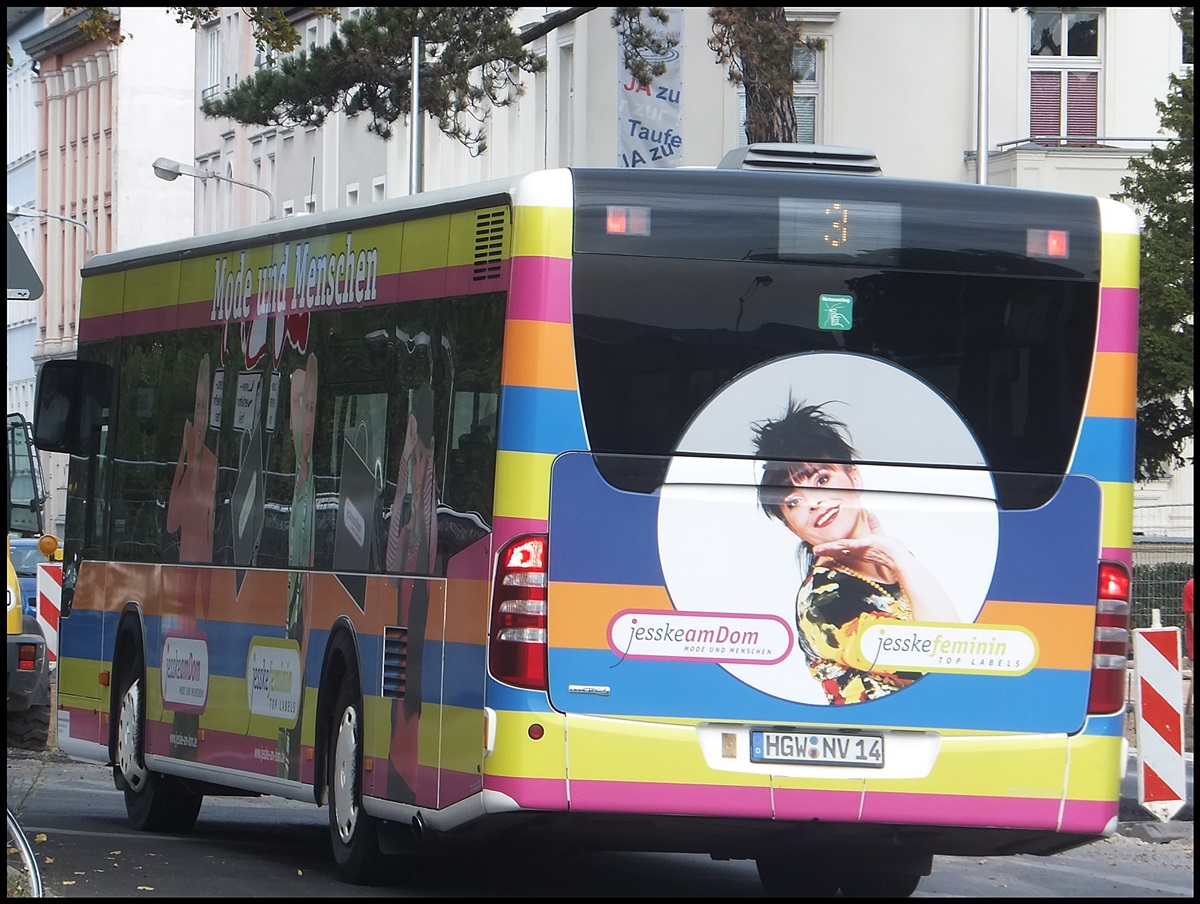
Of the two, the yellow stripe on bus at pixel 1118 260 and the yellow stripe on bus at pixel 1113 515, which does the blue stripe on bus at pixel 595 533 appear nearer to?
the yellow stripe on bus at pixel 1113 515

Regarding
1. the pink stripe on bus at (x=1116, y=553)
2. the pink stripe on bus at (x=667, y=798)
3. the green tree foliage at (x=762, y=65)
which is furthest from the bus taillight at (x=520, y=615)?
the green tree foliage at (x=762, y=65)

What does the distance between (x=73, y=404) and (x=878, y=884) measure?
6154 mm

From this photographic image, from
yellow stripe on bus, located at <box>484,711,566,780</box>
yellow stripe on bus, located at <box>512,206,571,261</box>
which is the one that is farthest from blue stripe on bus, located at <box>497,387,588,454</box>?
yellow stripe on bus, located at <box>484,711,566,780</box>

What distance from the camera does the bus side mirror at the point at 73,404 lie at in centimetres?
1591

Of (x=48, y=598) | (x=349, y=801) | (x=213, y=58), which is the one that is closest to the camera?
(x=349, y=801)

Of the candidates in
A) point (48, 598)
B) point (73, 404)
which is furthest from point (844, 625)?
point (48, 598)

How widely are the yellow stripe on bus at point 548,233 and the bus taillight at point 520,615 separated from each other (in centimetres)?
107

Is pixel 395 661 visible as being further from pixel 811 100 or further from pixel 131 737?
pixel 811 100

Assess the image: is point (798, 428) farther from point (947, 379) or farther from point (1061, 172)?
point (1061, 172)

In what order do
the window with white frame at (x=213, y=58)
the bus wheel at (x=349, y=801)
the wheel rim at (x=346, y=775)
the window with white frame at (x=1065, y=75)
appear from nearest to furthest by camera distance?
the bus wheel at (x=349, y=801) < the wheel rim at (x=346, y=775) < the window with white frame at (x=1065, y=75) < the window with white frame at (x=213, y=58)

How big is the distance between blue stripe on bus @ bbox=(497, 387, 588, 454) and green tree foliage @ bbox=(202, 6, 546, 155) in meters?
25.8

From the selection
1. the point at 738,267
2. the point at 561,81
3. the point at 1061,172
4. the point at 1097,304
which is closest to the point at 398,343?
the point at 738,267

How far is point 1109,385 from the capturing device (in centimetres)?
1059

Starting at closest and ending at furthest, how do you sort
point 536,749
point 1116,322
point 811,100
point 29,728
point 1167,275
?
point 536,749
point 1116,322
point 29,728
point 1167,275
point 811,100
